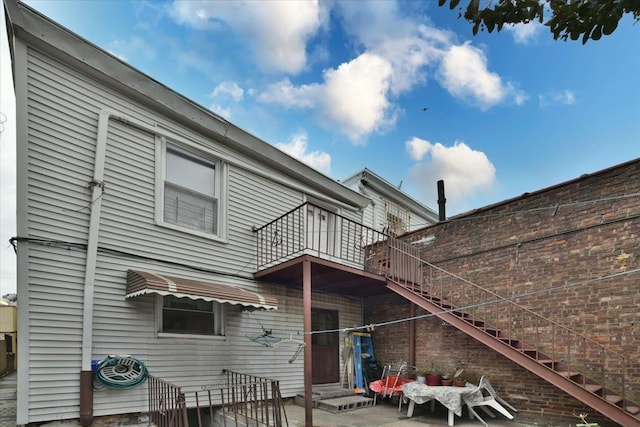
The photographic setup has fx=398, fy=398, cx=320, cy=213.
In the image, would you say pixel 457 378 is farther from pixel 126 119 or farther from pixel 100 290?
pixel 126 119

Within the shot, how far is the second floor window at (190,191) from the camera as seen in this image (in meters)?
6.99

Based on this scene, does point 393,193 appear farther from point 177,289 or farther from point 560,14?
point 560,14

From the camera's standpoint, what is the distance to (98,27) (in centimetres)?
704

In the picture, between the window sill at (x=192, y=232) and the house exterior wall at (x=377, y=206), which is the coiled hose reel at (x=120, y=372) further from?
the house exterior wall at (x=377, y=206)

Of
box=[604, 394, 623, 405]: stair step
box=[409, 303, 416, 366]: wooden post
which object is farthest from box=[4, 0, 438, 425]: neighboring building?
box=[604, 394, 623, 405]: stair step

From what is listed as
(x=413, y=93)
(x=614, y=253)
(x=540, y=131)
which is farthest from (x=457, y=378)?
(x=413, y=93)

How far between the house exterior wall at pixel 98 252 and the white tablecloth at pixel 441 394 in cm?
276

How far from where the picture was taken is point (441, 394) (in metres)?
6.91

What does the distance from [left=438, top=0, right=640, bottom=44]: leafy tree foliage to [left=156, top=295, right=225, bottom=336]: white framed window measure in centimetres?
599

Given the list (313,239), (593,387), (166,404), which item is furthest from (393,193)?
(166,404)

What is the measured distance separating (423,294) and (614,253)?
11.3 ft

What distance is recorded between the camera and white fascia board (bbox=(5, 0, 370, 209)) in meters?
5.47

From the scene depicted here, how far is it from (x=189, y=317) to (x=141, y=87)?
3.97 m

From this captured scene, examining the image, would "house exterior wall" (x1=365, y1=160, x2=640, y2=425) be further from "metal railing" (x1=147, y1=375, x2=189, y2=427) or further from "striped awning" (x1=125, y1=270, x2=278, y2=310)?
"metal railing" (x1=147, y1=375, x2=189, y2=427)
